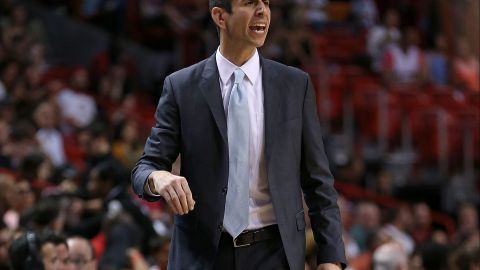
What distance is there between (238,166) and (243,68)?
1.25ft

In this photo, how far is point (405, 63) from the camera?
55.0 ft

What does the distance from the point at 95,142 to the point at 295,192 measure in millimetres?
6499

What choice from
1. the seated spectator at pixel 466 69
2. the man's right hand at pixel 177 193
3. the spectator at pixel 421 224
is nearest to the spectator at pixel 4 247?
the man's right hand at pixel 177 193

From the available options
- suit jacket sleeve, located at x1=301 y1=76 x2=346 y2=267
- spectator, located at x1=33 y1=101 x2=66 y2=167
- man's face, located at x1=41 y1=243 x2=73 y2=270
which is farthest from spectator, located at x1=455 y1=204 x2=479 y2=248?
suit jacket sleeve, located at x1=301 y1=76 x2=346 y2=267

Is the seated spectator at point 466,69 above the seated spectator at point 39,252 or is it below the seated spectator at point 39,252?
below

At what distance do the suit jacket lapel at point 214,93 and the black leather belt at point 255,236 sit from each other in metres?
0.35

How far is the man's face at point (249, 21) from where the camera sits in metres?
4.49

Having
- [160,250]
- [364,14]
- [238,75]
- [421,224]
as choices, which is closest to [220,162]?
[238,75]

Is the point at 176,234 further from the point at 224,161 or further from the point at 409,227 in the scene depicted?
the point at 409,227

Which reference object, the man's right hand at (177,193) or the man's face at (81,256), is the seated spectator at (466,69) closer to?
the man's face at (81,256)

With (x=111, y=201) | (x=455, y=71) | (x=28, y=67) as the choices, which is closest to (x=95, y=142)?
(x=111, y=201)

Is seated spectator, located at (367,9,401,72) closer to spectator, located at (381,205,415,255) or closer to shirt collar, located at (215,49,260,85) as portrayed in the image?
spectator, located at (381,205,415,255)

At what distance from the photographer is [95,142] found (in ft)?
35.6

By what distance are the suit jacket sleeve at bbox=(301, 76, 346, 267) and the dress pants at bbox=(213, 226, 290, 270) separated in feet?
0.48
